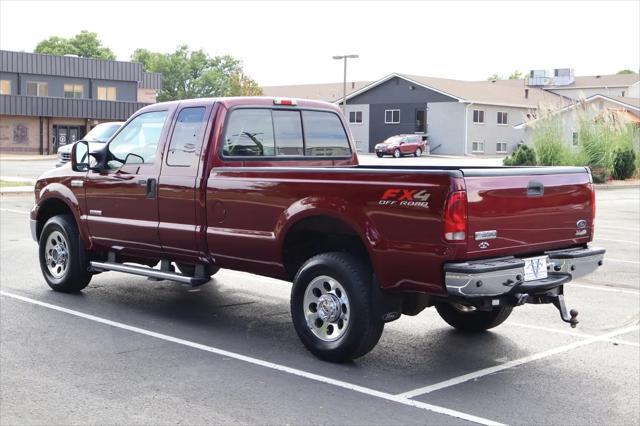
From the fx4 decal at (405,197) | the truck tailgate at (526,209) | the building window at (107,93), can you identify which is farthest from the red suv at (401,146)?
the fx4 decal at (405,197)

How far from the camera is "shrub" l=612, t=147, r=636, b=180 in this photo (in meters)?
35.4

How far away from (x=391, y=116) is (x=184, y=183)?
6184cm

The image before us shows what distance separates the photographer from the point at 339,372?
21.3 ft

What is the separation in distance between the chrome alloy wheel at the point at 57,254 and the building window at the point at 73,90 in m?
59.1

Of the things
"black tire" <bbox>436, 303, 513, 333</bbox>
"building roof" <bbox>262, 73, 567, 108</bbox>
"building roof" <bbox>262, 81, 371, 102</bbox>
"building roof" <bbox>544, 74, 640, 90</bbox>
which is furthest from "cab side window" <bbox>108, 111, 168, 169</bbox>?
"building roof" <bbox>544, 74, 640, 90</bbox>

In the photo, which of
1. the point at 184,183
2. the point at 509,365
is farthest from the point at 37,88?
the point at 509,365

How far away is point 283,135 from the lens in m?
8.44

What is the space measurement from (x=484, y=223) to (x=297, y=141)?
2948mm

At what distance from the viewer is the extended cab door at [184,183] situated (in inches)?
310

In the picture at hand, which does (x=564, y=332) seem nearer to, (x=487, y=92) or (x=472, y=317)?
(x=472, y=317)

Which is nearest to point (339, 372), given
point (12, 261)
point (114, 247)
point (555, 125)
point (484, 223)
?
point (484, 223)

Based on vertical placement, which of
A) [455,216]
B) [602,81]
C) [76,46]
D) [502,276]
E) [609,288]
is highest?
[76,46]

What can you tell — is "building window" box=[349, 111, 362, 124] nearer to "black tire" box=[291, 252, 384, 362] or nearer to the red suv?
the red suv

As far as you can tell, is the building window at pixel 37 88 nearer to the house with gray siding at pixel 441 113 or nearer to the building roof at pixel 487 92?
the house with gray siding at pixel 441 113
